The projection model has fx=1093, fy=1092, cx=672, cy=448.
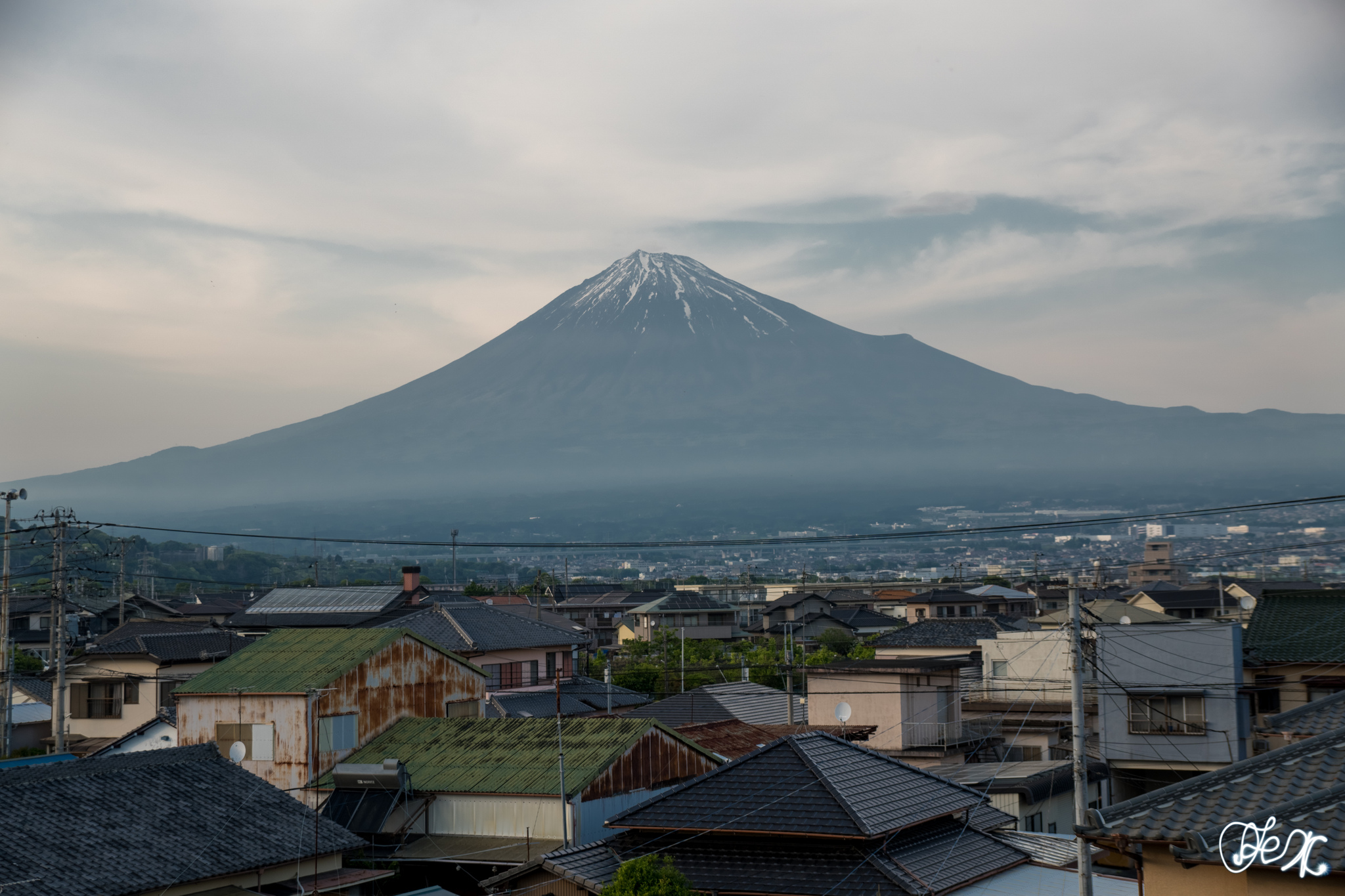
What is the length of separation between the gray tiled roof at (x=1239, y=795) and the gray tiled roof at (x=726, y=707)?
2359 cm

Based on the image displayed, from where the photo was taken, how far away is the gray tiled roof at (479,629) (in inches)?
1491

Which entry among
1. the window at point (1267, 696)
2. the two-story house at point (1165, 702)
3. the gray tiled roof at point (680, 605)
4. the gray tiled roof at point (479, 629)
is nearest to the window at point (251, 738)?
the gray tiled roof at point (479, 629)

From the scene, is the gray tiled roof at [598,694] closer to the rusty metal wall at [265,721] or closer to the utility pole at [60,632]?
the rusty metal wall at [265,721]

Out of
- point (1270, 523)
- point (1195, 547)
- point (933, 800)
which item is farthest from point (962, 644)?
point (1270, 523)

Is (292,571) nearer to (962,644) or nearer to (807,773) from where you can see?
(962,644)

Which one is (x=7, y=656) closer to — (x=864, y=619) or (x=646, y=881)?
(x=646, y=881)

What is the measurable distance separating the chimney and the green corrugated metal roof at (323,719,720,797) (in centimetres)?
2741

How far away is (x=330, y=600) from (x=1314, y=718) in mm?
44971

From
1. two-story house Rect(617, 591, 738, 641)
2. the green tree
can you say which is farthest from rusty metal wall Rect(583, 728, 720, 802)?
two-story house Rect(617, 591, 738, 641)

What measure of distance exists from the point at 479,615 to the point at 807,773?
85.2 ft

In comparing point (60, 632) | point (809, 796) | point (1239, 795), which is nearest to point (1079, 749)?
point (809, 796)

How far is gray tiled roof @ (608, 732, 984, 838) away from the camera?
50.7 feet

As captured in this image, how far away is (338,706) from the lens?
2362 cm

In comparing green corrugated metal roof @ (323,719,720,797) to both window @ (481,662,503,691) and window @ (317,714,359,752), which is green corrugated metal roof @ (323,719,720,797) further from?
window @ (481,662,503,691)
